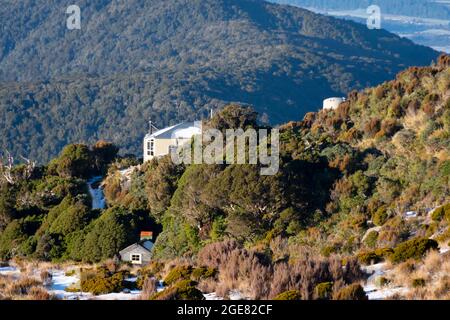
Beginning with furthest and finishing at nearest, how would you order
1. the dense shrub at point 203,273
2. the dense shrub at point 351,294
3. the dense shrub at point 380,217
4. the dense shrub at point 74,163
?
the dense shrub at point 74,163, the dense shrub at point 380,217, the dense shrub at point 203,273, the dense shrub at point 351,294

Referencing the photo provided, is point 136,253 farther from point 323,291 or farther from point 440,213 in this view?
point 323,291

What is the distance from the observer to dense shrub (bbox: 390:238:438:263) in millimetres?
13297

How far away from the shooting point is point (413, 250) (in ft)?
43.9

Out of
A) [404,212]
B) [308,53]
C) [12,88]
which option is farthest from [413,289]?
[308,53]

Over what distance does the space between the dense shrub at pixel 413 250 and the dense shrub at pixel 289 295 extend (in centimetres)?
278

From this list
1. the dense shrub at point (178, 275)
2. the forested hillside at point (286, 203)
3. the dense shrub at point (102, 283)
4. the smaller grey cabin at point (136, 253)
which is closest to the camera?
the dense shrub at point (102, 283)

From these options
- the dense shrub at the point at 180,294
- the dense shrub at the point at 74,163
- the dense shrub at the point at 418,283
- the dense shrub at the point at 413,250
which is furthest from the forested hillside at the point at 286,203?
the dense shrub at the point at 418,283

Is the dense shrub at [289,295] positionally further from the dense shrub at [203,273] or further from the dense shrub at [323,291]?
the dense shrub at [203,273]

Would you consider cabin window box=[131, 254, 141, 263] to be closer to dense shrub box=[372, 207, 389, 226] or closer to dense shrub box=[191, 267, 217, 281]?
dense shrub box=[372, 207, 389, 226]

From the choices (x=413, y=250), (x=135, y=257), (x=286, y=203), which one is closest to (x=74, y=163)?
(x=135, y=257)

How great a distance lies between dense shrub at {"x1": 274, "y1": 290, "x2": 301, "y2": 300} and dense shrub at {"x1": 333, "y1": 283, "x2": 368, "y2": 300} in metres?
0.45

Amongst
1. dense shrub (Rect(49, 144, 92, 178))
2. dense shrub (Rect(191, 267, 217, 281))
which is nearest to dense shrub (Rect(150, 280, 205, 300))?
dense shrub (Rect(191, 267, 217, 281))

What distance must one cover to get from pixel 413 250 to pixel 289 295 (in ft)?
10.5

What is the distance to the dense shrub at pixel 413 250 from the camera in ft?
43.6
